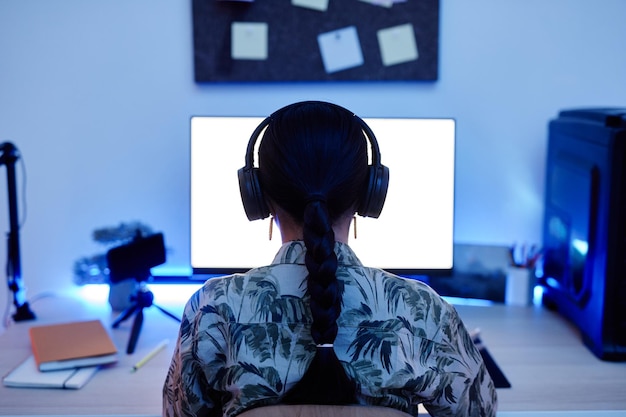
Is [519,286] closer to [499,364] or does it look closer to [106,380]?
[499,364]

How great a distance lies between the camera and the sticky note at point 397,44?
5.50ft

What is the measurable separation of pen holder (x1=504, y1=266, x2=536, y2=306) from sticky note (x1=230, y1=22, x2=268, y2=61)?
2.53ft

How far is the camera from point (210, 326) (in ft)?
3.21

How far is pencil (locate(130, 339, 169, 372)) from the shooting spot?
1.33m

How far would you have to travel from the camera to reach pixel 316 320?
0.91 metres

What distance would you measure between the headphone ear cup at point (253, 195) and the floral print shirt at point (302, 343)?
0.28ft

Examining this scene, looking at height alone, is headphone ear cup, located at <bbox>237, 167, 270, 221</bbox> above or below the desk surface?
above

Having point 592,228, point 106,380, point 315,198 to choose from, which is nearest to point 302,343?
point 315,198

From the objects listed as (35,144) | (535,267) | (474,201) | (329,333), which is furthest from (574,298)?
(35,144)

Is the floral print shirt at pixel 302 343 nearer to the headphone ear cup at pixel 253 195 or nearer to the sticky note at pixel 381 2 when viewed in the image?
the headphone ear cup at pixel 253 195

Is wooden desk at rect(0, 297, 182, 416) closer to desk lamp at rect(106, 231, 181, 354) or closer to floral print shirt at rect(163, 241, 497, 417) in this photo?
desk lamp at rect(106, 231, 181, 354)

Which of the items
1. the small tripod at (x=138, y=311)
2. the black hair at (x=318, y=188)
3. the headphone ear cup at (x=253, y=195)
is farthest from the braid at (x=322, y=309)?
the small tripod at (x=138, y=311)

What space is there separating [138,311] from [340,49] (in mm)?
752

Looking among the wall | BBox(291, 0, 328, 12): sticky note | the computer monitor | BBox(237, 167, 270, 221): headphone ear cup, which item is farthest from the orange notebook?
BBox(291, 0, 328, 12): sticky note
